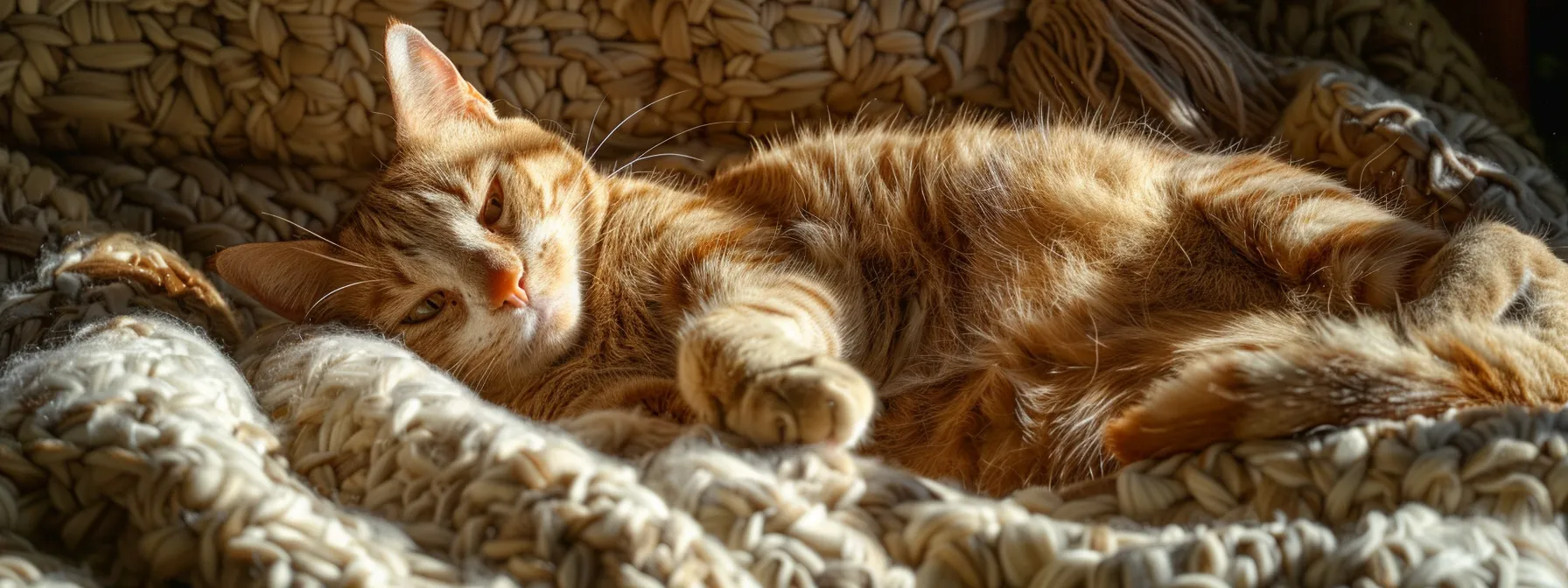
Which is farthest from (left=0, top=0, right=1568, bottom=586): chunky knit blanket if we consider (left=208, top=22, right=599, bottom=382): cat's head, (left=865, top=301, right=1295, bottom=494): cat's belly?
(left=865, top=301, right=1295, bottom=494): cat's belly

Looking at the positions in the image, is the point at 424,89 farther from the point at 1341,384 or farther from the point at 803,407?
the point at 1341,384

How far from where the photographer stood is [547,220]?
5.16ft

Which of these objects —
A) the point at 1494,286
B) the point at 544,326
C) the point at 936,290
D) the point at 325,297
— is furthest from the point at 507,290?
the point at 1494,286

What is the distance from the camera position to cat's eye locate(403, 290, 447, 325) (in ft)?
5.11

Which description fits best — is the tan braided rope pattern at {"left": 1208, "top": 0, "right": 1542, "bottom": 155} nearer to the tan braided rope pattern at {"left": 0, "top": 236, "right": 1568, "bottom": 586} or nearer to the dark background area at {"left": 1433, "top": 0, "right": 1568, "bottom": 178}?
the dark background area at {"left": 1433, "top": 0, "right": 1568, "bottom": 178}

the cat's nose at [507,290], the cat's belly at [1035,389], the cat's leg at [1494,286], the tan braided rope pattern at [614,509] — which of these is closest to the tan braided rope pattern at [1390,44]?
the cat's leg at [1494,286]

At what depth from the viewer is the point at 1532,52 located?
6.12 feet

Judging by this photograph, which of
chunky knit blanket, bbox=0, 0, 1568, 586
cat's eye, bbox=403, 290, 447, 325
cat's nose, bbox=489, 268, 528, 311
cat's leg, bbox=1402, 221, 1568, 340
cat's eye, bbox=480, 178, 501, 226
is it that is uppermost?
cat's leg, bbox=1402, 221, 1568, 340

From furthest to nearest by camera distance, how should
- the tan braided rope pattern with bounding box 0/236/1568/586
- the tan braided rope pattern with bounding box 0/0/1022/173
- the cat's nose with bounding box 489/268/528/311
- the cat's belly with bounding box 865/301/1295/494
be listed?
the tan braided rope pattern with bounding box 0/0/1022/173 < the cat's nose with bounding box 489/268/528/311 < the cat's belly with bounding box 865/301/1295/494 < the tan braided rope pattern with bounding box 0/236/1568/586

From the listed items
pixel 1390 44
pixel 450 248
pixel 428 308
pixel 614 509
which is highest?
pixel 1390 44

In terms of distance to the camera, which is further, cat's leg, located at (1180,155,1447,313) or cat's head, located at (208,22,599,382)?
cat's head, located at (208,22,599,382)

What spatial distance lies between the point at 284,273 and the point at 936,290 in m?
0.97

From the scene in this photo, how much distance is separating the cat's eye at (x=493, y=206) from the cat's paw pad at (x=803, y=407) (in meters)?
0.71

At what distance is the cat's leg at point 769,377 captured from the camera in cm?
100
